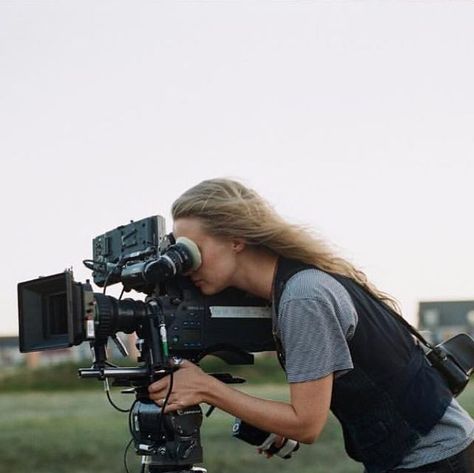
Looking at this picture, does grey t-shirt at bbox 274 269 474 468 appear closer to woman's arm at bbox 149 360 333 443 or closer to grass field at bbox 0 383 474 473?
woman's arm at bbox 149 360 333 443

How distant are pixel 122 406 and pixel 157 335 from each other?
12.0 inches

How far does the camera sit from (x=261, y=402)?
230 centimetres

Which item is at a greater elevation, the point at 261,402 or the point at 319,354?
the point at 319,354

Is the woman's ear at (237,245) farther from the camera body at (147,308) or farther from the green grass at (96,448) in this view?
the green grass at (96,448)

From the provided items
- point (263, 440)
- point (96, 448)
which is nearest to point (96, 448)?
point (96, 448)

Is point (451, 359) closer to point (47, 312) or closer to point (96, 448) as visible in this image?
point (47, 312)

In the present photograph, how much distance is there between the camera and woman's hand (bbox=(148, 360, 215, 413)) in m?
2.36

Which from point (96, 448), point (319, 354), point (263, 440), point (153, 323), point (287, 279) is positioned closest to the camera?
point (319, 354)

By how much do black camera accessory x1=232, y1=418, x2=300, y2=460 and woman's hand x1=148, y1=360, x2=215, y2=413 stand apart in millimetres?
358

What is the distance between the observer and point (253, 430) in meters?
2.68

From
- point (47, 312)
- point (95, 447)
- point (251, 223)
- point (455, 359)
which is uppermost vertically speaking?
point (251, 223)

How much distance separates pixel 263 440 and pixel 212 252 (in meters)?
0.61

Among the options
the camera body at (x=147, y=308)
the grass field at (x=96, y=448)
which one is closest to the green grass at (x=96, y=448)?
the grass field at (x=96, y=448)

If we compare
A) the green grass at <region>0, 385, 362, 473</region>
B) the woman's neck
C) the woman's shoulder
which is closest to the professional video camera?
the woman's neck
